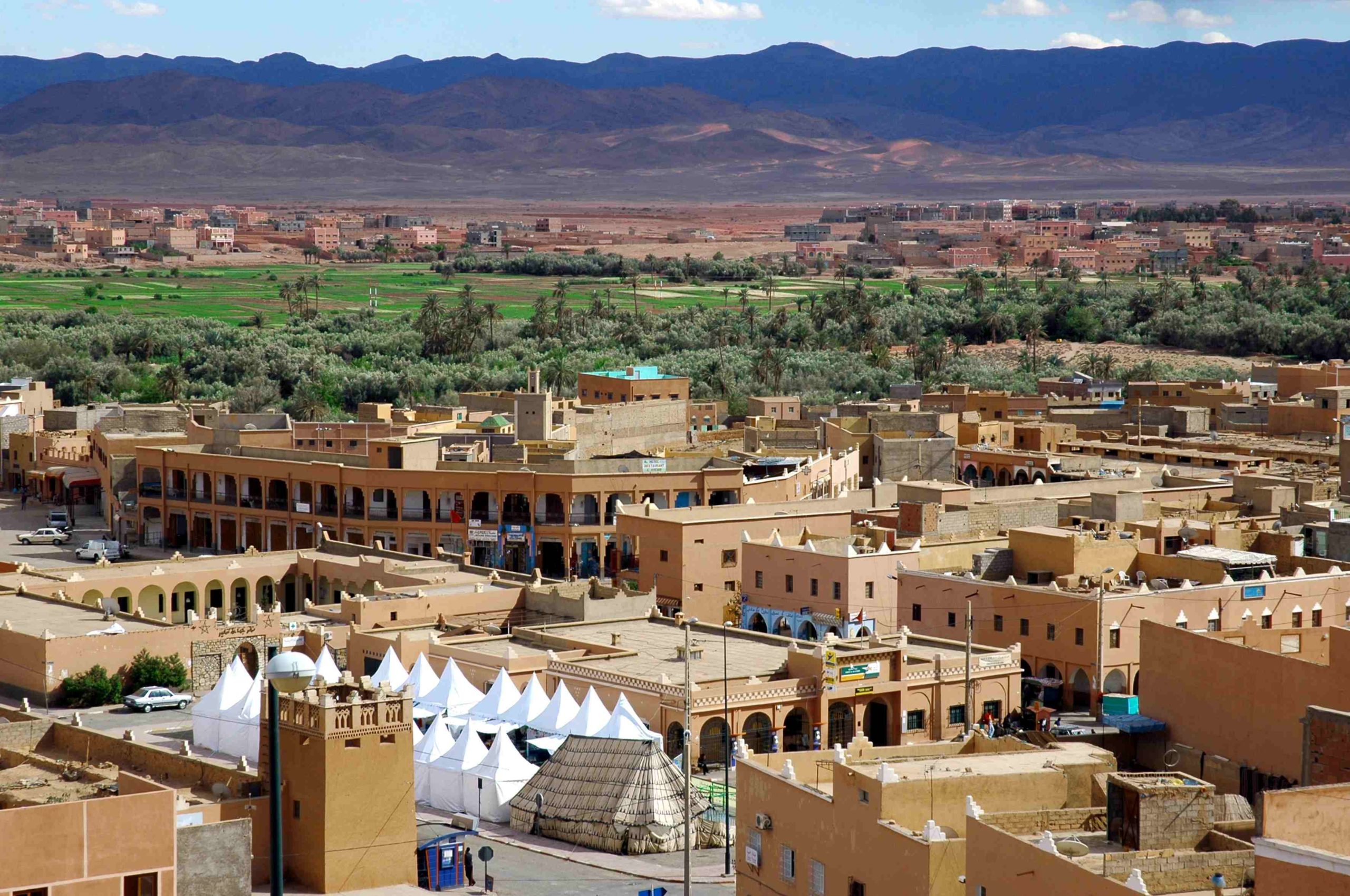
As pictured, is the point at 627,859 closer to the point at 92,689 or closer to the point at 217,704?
the point at 217,704

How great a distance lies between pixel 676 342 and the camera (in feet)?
374

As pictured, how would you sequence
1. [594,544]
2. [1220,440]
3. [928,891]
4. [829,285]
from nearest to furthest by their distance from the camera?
1. [928,891]
2. [594,544]
3. [1220,440]
4. [829,285]

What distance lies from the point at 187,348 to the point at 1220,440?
192 ft

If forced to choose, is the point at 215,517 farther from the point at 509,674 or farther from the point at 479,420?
the point at 509,674

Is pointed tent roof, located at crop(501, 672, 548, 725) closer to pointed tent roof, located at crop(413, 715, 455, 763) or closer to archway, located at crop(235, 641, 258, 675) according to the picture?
pointed tent roof, located at crop(413, 715, 455, 763)

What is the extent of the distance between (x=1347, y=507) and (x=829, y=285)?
121 m

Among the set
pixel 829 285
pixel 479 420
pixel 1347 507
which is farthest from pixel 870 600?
pixel 829 285

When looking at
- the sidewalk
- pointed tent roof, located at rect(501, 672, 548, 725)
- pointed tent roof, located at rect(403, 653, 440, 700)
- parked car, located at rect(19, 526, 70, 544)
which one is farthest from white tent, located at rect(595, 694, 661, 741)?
parked car, located at rect(19, 526, 70, 544)

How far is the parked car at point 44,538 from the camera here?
60.7 m

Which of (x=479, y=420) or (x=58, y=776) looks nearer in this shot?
(x=58, y=776)

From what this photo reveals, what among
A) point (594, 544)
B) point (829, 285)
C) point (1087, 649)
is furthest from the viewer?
point (829, 285)

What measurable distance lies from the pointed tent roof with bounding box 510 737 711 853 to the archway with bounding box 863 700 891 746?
5.05m

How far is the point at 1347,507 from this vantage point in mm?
48906

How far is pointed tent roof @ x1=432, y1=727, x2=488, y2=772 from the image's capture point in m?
31.7
